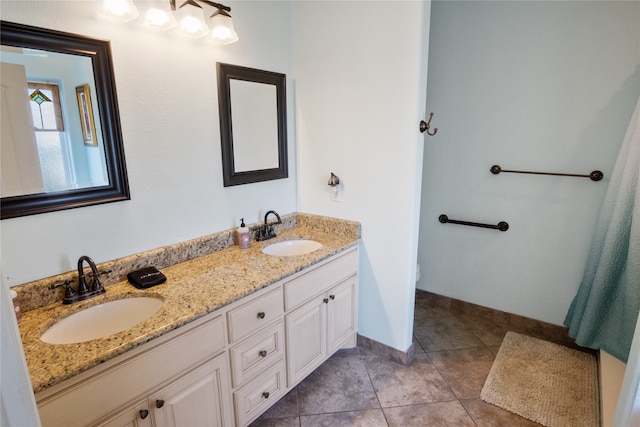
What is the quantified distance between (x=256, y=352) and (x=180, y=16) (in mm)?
1571

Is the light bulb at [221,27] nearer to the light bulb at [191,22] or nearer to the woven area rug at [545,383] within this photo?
the light bulb at [191,22]

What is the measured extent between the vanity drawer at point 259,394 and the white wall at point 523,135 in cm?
168

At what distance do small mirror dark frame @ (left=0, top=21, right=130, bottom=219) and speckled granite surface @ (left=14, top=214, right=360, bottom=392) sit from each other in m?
0.29

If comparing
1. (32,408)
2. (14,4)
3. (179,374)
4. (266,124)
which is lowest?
(179,374)

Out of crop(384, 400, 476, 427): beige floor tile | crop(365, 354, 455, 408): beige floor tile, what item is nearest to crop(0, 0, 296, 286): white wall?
crop(365, 354, 455, 408): beige floor tile

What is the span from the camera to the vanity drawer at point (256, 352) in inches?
59.4

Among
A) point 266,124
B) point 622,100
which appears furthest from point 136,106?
point 622,100

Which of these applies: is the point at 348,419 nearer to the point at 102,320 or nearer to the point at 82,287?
the point at 102,320

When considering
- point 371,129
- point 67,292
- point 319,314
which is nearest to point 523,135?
point 371,129

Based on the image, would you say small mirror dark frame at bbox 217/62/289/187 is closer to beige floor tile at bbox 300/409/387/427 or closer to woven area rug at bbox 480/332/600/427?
beige floor tile at bbox 300/409/387/427

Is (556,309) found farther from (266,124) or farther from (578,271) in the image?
(266,124)

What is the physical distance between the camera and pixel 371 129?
204cm

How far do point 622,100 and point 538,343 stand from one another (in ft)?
5.29

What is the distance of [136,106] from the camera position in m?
1.54
